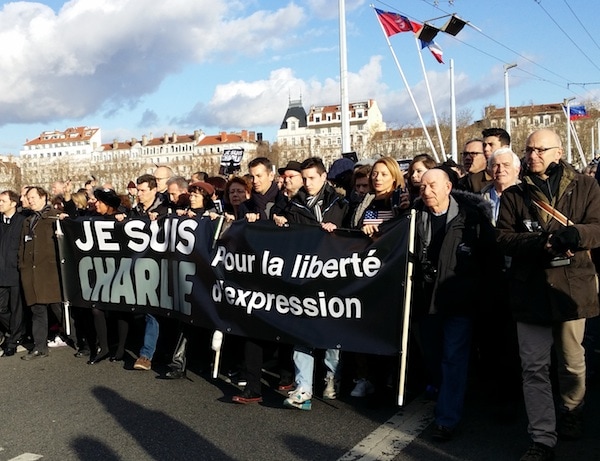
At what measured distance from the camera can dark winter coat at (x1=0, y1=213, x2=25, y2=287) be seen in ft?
24.7

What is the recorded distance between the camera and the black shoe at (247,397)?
5469 mm

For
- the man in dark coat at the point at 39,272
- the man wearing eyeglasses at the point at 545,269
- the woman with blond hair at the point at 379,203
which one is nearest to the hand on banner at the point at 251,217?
the woman with blond hair at the point at 379,203

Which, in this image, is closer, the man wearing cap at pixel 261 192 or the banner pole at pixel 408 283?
the banner pole at pixel 408 283

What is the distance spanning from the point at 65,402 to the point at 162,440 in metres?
1.44

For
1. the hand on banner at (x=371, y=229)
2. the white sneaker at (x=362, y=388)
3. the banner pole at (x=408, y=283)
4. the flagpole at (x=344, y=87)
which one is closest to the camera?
the banner pole at (x=408, y=283)

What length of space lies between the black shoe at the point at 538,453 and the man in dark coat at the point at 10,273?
5.77 m

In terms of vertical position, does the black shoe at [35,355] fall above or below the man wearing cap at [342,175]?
below

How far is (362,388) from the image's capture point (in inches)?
218

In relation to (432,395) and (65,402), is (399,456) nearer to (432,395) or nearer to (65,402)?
(432,395)

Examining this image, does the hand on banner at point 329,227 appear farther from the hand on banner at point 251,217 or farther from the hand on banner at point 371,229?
the hand on banner at point 251,217

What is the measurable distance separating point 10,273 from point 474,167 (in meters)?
5.12

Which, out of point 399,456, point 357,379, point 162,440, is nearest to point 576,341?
point 399,456

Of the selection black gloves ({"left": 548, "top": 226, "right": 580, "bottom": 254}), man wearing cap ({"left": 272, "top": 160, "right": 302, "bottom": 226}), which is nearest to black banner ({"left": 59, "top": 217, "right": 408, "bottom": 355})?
man wearing cap ({"left": 272, "top": 160, "right": 302, "bottom": 226})

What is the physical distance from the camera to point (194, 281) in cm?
621
